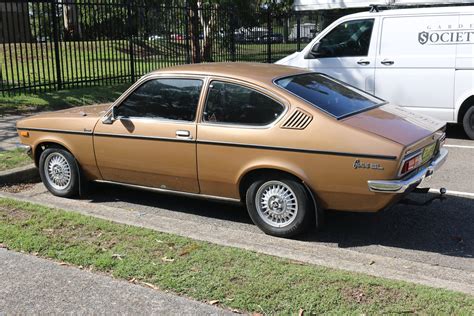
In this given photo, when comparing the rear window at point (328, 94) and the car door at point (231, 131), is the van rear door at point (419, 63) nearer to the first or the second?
the rear window at point (328, 94)

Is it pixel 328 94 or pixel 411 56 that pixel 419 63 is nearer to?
pixel 411 56

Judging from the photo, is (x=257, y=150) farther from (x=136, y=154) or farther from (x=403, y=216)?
(x=403, y=216)

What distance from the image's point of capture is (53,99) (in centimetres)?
1164

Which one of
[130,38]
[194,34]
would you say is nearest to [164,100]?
[130,38]

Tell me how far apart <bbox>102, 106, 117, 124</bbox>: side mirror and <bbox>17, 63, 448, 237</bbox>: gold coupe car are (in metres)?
0.01

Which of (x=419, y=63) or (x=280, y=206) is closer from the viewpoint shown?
(x=280, y=206)

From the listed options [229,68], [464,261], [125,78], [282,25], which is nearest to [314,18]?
[282,25]

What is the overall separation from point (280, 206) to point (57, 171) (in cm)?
279

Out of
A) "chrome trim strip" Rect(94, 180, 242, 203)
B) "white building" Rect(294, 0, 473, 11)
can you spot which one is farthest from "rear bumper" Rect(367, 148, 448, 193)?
"white building" Rect(294, 0, 473, 11)

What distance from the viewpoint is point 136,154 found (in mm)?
5559

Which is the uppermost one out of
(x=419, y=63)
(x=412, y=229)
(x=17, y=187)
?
(x=419, y=63)

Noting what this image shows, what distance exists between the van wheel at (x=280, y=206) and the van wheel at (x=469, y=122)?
5.23 meters

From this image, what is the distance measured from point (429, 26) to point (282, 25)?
10.6 meters

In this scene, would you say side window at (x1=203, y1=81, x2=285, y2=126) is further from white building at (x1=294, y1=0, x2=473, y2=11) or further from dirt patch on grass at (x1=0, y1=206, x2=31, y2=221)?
white building at (x1=294, y1=0, x2=473, y2=11)
